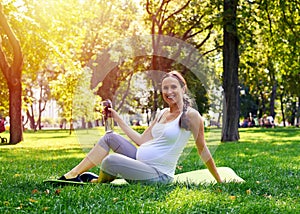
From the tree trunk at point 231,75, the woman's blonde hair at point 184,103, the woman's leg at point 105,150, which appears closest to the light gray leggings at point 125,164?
the woman's leg at point 105,150

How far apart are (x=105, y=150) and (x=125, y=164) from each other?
16.1 inches

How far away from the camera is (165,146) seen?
5.36m

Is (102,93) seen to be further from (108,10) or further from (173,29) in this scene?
(108,10)

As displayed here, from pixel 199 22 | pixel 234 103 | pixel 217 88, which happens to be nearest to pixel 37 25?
pixel 234 103

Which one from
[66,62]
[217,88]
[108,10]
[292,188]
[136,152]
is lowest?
[292,188]

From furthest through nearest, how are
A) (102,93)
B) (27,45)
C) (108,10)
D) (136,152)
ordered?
(108,10), (27,45), (102,93), (136,152)

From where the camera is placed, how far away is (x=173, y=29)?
2533 cm

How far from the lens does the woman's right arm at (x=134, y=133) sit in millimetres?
5852

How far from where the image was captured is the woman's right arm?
585cm

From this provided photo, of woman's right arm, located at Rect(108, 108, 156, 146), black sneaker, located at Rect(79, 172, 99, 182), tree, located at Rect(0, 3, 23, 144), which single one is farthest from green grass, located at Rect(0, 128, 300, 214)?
tree, located at Rect(0, 3, 23, 144)

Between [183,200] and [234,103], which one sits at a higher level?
[234,103]

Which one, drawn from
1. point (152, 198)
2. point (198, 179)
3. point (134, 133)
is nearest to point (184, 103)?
point (134, 133)

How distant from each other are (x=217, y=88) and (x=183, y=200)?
285cm

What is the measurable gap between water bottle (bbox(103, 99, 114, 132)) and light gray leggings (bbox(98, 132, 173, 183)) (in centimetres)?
12
